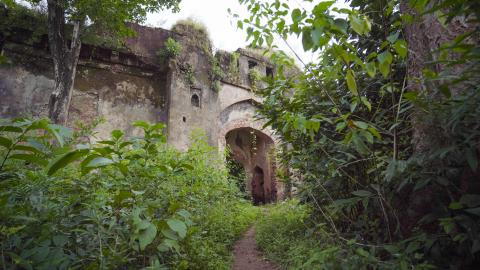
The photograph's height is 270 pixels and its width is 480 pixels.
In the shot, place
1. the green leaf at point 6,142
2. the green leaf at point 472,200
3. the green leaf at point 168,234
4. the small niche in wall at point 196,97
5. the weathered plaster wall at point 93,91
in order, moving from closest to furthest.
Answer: the green leaf at point 6,142 < the green leaf at point 472,200 < the green leaf at point 168,234 < the weathered plaster wall at point 93,91 < the small niche in wall at point 196,97

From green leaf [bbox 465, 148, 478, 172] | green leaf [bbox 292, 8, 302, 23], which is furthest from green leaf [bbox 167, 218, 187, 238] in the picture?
green leaf [bbox 465, 148, 478, 172]

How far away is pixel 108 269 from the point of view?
1.62m

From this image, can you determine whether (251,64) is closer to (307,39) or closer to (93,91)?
(93,91)

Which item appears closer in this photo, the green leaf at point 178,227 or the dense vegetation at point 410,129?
the dense vegetation at point 410,129

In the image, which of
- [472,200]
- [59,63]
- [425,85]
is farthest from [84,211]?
[59,63]

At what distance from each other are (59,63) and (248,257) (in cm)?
593

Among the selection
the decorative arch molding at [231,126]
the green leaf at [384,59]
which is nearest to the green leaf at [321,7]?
the green leaf at [384,59]

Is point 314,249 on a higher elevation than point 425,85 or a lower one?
lower

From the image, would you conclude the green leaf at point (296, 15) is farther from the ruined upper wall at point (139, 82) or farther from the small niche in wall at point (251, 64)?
the small niche in wall at point (251, 64)

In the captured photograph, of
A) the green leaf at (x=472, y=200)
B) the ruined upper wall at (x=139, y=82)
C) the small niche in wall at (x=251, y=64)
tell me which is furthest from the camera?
the small niche in wall at (x=251, y=64)

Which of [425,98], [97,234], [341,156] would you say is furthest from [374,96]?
[97,234]

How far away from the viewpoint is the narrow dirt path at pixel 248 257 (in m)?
3.42

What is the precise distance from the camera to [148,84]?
889 centimetres

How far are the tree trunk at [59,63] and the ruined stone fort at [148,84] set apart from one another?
896 millimetres
